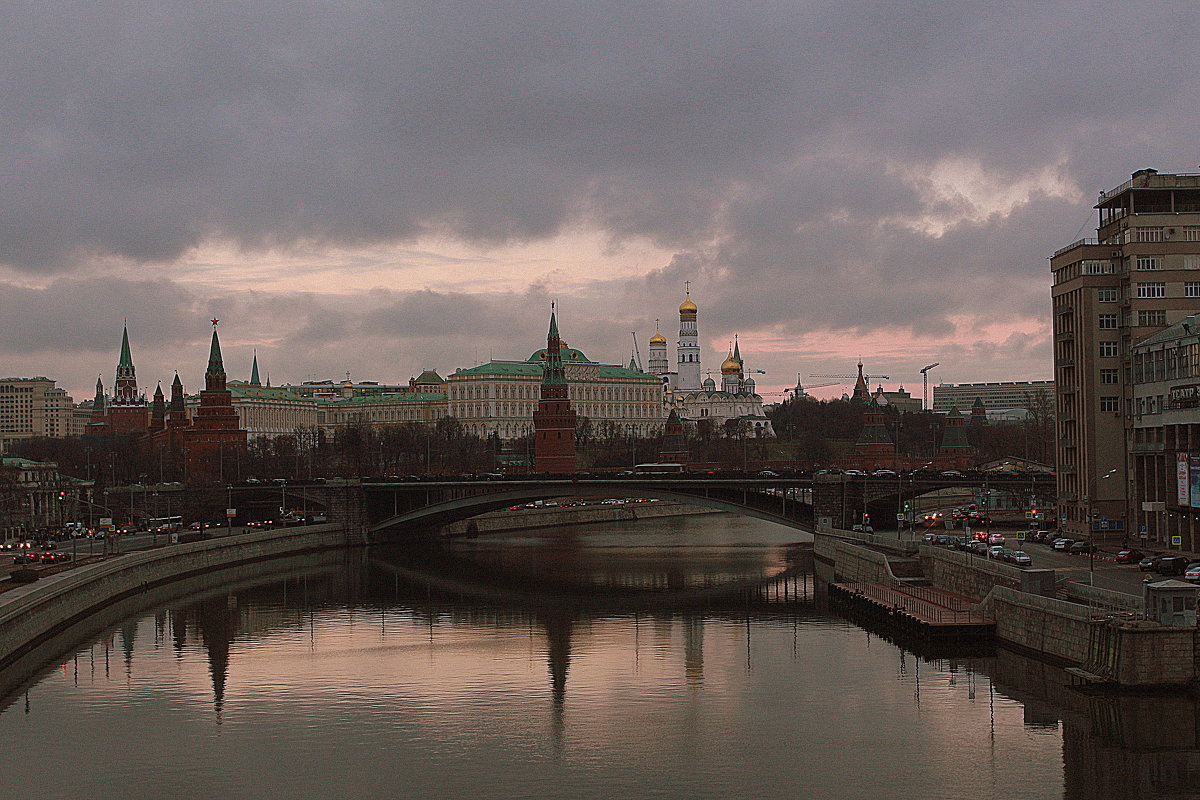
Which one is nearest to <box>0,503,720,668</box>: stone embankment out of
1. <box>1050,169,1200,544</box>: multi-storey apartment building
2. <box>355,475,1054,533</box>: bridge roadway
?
<box>355,475,1054,533</box>: bridge roadway

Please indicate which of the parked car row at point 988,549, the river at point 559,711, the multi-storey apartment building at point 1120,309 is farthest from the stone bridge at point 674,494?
the river at point 559,711

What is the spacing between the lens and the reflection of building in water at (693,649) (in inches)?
1844

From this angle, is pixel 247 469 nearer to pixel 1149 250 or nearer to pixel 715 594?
pixel 715 594

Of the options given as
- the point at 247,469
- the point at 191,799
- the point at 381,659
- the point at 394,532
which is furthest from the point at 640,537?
the point at 191,799

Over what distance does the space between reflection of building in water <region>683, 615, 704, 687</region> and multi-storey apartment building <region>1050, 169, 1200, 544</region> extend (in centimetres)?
1995

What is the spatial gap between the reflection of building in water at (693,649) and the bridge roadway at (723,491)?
29.3 m

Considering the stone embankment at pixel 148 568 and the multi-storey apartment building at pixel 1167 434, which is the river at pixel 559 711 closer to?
the stone embankment at pixel 148 568

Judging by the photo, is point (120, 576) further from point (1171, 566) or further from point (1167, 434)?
point (1167, 434)

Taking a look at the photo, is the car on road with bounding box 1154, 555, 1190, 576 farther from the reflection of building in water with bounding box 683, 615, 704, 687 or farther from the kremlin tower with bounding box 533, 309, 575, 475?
the kremlin tower with bounding box 533, 309, 575, 475

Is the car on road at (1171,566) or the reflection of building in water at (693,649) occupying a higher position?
the car on road at (1171,566)

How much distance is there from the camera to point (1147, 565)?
51.5 meters

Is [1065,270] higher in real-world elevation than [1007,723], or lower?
higher

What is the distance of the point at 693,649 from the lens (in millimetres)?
52688

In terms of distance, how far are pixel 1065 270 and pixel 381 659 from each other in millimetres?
41241
